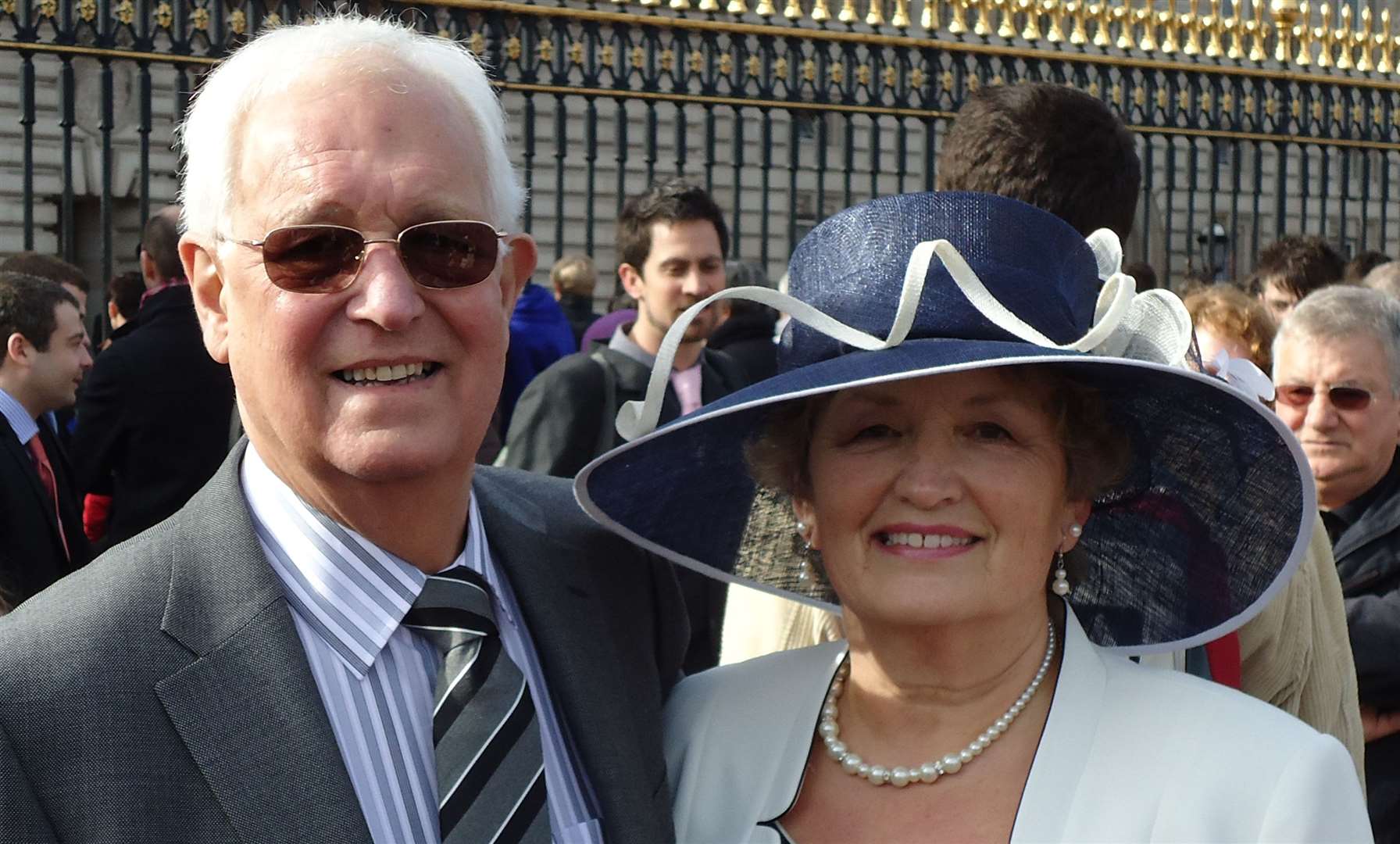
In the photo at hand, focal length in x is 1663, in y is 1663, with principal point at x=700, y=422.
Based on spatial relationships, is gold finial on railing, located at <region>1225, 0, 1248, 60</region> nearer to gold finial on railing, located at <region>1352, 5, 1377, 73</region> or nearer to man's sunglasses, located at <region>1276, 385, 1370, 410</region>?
gold finial on railing, located at <region>1352, 5, 1377, 73</region>

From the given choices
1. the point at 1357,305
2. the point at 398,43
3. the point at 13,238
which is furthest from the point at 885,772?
the point at 13,238

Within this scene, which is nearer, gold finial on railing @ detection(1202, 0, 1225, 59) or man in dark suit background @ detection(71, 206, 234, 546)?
man in dark suit background @ detection(71, 206, 234, 546)

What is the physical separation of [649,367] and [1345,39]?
24.0 feet

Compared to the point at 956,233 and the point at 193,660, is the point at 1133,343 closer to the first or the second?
the point at 956,233

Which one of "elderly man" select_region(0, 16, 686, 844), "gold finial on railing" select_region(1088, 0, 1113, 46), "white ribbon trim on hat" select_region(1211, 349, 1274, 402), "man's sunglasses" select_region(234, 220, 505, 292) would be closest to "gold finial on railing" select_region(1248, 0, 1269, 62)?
"gold finial on railing" select_region(1088, 0, 1113, 46)

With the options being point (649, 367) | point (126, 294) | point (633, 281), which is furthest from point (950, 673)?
point (126, 294)

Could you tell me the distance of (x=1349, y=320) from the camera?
3945mm

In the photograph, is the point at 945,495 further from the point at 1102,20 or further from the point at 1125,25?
the point at 1125,25

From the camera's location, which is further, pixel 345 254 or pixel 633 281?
pixel 633 281

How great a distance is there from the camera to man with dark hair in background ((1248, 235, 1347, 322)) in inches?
289

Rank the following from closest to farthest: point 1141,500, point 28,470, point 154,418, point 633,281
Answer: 1. point 1141,500
2. point 28,470
3. point 154,418
4. point 633,281

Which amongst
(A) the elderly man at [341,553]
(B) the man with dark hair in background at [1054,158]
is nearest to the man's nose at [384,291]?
(A) the elderly man at [341,553]

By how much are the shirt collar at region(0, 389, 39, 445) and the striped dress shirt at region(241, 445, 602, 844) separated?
342cm

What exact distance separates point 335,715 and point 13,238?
45.3 ft
